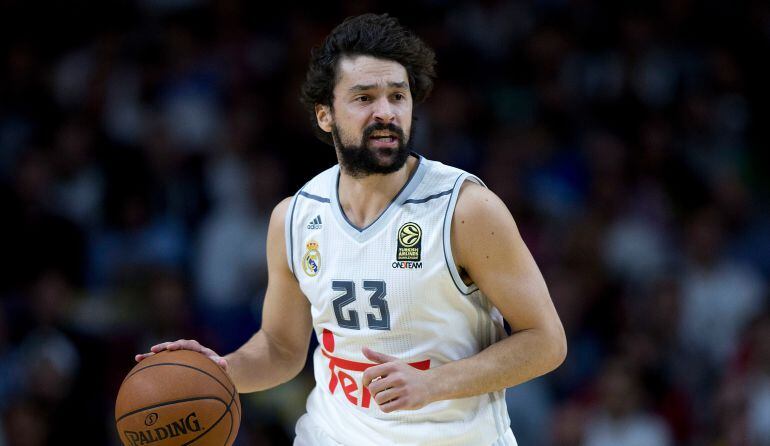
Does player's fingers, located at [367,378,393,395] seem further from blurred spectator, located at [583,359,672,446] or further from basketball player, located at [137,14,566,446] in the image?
blurred spectator, located at [583,359,672,446]

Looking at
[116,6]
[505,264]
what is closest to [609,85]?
[116,6]

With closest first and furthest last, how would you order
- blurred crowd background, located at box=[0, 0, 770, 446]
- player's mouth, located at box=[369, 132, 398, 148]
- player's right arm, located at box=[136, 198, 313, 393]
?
1. player's mouth, located at box=[369, 132, 398, 148]
2. player's right arm, located at box=[136, 198, 313, 393]
3. blurred crowd background, located at box=[0, 0, 770, 446]

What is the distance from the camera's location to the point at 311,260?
14.6 ft

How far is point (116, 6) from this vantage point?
34.1 feet

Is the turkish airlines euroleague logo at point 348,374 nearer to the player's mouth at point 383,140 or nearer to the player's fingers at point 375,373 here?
the player's fingers at point 375,373

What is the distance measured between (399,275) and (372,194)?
41cm

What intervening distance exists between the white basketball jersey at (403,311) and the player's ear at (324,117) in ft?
1.19

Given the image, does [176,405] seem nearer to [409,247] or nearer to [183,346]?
[183,346]

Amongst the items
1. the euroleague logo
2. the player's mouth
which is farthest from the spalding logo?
the player's mouth

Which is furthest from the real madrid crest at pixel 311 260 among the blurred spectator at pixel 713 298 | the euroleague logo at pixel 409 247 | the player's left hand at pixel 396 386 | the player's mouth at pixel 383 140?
the blurred spectator at pixel 713 298

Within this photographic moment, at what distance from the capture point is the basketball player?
406 cm

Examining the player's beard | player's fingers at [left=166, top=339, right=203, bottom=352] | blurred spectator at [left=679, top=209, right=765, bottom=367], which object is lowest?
blurred spectator at [left=679, top=209, right=765, bottom=367]

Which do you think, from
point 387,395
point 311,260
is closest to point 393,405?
point 387,395

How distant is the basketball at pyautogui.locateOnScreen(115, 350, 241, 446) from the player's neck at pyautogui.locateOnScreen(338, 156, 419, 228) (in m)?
0.85
